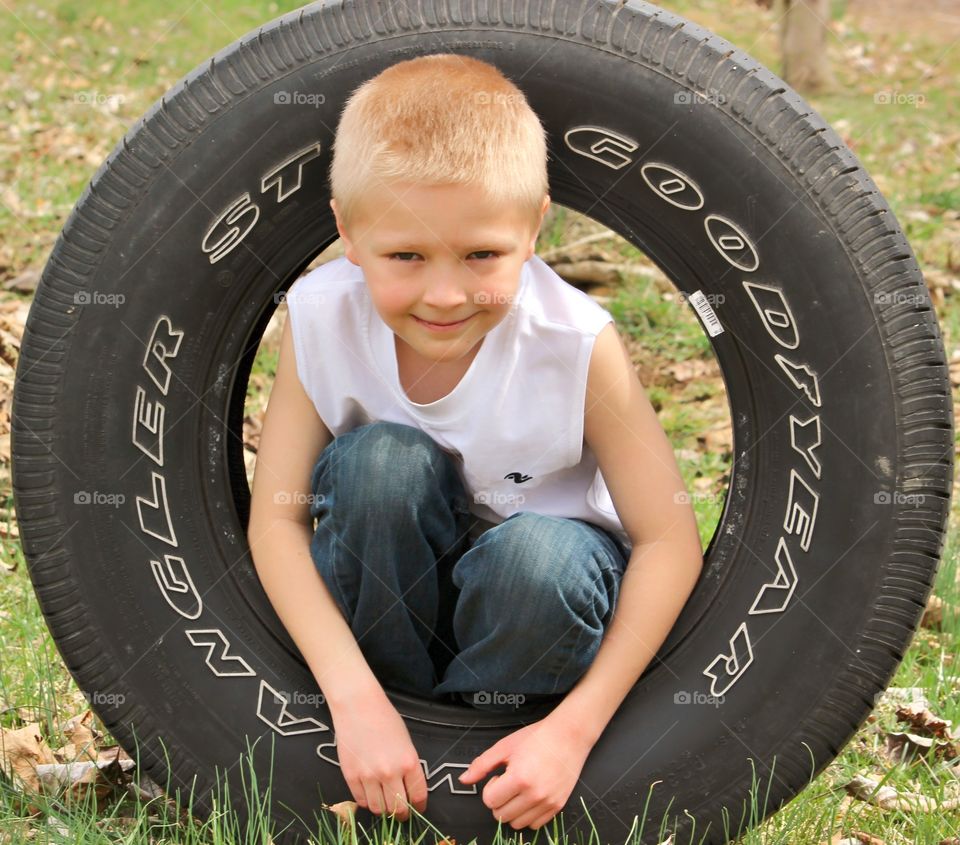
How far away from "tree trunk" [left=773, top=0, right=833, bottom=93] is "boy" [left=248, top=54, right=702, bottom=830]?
601 centimetres

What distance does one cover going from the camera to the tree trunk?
7.56m

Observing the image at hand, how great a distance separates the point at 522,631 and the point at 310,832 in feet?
1.67

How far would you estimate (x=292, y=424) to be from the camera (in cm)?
225

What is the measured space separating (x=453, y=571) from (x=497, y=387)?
13.3 inches

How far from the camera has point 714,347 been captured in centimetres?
218

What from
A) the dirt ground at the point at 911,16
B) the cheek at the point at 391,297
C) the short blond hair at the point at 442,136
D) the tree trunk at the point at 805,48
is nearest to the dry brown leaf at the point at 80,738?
the cheek at the point at 391,297

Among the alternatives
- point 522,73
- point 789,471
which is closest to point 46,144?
point 522,73

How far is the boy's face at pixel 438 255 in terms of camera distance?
194 centimetres

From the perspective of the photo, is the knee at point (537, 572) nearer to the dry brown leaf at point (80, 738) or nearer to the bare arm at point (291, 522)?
the bare arm at point (291, 522)

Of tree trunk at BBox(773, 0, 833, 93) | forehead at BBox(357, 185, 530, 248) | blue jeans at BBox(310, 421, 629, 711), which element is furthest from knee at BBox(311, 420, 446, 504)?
tree trunk at BBox(773, 0, 833, 93)

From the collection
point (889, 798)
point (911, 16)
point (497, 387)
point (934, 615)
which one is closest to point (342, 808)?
point (497, 387)

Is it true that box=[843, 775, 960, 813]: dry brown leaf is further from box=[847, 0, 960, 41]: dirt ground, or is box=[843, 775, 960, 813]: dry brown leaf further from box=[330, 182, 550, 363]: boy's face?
box=[847, 0, 960, 41]: dirt ground

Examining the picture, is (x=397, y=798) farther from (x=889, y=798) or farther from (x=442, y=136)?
(x=442, y=136)

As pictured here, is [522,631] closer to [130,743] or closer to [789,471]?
[789,471]
